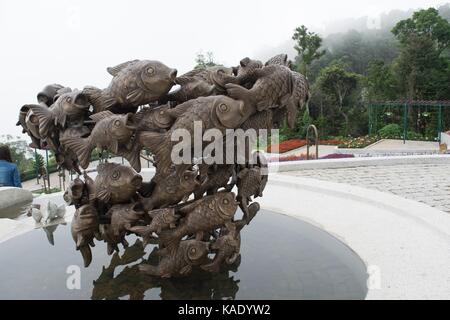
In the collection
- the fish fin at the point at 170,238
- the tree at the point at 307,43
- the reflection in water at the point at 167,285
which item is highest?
the tree at the point at 307,43

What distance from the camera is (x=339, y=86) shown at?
27.4m

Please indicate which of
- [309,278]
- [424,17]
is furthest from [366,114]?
[309,278]

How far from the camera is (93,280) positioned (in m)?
3.20

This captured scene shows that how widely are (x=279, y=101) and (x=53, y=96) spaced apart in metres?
2.05

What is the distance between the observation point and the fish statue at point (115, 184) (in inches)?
118

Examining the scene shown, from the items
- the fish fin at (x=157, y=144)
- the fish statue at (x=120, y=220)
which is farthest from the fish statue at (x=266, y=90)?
the fish statue at (x=120, y=220)

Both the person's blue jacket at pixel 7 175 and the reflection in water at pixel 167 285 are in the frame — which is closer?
the reflection in water at pixel 167 285

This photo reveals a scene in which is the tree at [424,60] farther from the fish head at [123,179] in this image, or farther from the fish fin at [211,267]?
Result: the fish head at [123,179]

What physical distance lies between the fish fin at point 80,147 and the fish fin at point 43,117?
194 mm

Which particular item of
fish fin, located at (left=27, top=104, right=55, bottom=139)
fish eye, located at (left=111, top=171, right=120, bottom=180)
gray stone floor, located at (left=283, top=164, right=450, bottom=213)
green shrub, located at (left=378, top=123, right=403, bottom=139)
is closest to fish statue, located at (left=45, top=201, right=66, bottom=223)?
fish fin, located at (left=27, top=104, right=55, bottom=139)

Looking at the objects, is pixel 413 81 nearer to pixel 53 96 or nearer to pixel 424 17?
pixel 424 17

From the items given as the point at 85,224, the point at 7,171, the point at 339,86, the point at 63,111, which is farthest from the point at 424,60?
the point at 85,224

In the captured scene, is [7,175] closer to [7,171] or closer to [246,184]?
[7,171]

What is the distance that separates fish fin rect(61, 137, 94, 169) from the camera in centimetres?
296
